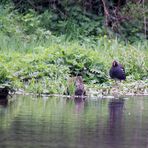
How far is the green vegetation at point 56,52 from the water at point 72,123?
1775 millimetres

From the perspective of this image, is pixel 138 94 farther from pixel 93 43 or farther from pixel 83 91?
pixel 93 43

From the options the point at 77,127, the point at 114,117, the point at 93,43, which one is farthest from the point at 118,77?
the point at 77,127

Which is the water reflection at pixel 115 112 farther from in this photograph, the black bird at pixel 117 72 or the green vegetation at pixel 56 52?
the black bird at pixel 117 72

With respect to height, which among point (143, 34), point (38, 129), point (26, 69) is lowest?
point (38, 129)

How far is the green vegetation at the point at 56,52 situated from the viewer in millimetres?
17616

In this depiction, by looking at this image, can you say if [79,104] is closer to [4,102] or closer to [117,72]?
[4,102]

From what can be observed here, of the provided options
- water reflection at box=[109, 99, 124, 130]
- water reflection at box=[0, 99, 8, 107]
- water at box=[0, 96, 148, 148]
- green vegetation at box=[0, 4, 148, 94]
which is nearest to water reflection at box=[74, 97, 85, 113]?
water at box=[0, 96, 148, 148]

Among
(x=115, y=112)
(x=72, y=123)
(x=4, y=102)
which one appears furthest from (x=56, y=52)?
(x=72, y=123)

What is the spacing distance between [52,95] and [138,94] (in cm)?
267

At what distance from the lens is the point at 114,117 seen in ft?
40.5

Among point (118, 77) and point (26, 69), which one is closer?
point (26, 69)

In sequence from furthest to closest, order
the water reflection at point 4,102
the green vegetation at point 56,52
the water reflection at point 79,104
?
the green vegetation at point 56,52 → the water reflection at point 4,102 → the water reflection at point 79,104

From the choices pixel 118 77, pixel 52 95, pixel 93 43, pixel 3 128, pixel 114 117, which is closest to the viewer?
pixel 3 128

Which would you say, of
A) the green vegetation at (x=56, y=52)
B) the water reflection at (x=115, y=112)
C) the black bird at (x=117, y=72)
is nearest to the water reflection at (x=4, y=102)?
the green vegetation at (x=56, y=52)
